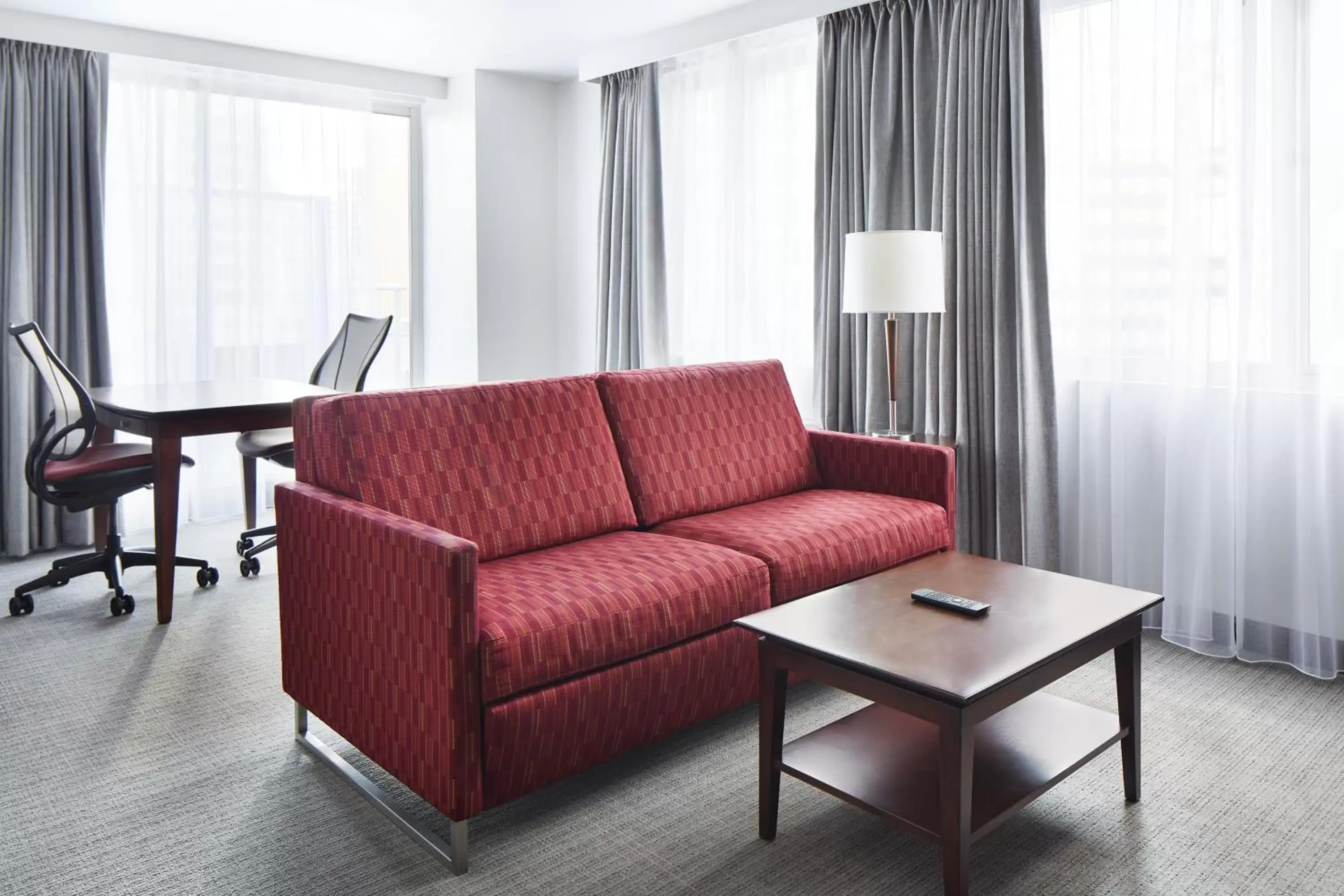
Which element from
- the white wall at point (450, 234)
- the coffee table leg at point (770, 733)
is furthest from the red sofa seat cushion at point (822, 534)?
the white wall at point (450, 234)

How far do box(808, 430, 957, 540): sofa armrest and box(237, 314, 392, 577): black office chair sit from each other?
200 cm

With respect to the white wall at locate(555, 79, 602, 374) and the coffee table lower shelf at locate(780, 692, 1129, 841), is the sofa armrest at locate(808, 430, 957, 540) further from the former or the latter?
the white wall at locate(555, 79, 602, 374)

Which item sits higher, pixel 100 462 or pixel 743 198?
pixel 743 198

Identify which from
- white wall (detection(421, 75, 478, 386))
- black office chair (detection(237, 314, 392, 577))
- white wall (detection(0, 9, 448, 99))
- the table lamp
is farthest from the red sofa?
white wall (detection(0, 9, 448, 99))

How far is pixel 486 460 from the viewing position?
107 inches

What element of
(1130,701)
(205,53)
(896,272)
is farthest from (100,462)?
(1130,701)

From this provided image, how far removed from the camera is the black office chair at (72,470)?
3611 millimetres

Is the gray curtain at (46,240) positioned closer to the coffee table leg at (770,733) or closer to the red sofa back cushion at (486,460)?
the red sofa back cushion at (486,460)

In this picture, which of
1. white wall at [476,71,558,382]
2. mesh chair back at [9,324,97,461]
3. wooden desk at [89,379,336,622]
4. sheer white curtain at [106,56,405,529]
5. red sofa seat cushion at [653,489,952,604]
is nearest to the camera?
red sofa seat cushion at [653,489,952,604]

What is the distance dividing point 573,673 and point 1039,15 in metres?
2.90

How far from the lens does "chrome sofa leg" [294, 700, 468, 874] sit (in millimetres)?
1992

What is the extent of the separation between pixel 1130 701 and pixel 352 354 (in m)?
3.72

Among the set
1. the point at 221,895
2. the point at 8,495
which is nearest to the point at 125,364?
the point at 8,495

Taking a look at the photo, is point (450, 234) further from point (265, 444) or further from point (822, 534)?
point (822, 534)
